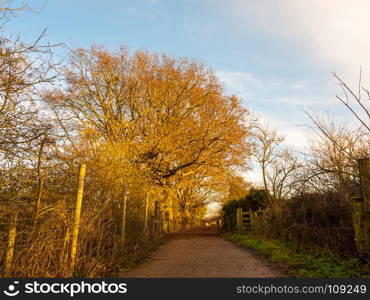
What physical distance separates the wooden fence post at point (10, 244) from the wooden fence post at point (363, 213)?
6642mm

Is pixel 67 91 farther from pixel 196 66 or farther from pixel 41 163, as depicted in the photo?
pixel 41 163

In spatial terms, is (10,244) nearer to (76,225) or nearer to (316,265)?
(76,225)

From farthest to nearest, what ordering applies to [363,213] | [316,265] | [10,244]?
[316,265] < [363,213] < [10,244]

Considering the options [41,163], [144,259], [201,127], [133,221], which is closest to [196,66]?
[201,127]

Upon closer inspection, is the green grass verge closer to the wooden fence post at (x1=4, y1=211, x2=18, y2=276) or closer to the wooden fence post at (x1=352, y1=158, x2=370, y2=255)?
the wooden fence post at (x1=352, y1=158, x2=370, y2=255)

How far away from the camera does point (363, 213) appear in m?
6.84

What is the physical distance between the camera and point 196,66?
20.3m

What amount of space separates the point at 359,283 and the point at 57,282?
5.00 meters

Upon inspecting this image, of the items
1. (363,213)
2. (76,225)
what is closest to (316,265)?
(363,213)

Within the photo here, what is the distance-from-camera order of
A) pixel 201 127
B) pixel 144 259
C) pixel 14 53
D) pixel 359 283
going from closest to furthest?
pixel 14 53, pixel 359 283, pixel 144 259, pixel 201 127

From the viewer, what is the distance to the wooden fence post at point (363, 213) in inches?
262

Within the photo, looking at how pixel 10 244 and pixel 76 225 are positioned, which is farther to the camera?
pixel 76 225

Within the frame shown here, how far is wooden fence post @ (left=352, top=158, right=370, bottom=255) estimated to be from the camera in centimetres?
665

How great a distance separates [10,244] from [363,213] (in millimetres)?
6873
